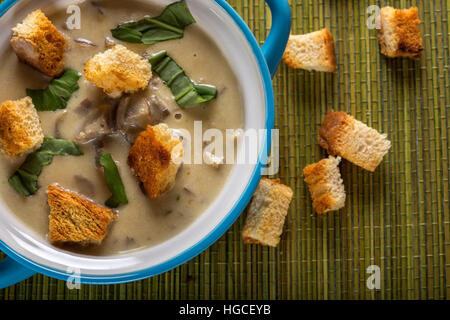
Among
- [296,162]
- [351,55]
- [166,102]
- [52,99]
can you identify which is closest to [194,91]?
[166,102]

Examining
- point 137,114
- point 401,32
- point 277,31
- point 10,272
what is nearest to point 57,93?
point 137,114

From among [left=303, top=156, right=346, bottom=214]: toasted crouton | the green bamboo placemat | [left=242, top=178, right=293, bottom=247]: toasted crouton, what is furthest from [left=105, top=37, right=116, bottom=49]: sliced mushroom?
[left=303, top=156, right=346, bottom=214]: toasted crouton

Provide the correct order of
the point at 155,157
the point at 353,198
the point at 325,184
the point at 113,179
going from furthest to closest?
the point at 353,198, the point at 325,184, the point at 113,179, the point at 155,157

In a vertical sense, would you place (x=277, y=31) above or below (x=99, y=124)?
above

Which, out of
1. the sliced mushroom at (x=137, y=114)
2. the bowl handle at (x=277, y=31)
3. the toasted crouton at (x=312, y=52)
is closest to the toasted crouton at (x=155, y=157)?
the sliced mushroom at (x=137, y=114)

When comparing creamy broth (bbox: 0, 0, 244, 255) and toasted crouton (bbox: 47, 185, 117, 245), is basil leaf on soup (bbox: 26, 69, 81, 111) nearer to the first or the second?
creamy broth (bbox: 0, 0, 244, 255)

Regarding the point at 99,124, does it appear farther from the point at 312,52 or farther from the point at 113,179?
the point at 312,52

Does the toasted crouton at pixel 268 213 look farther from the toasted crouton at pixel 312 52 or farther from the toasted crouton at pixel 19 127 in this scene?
the toasted crouton at pixel 19 127

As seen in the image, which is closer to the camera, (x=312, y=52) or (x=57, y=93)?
(x=57, y=93)

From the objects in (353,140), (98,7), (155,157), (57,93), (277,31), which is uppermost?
(98,7)
